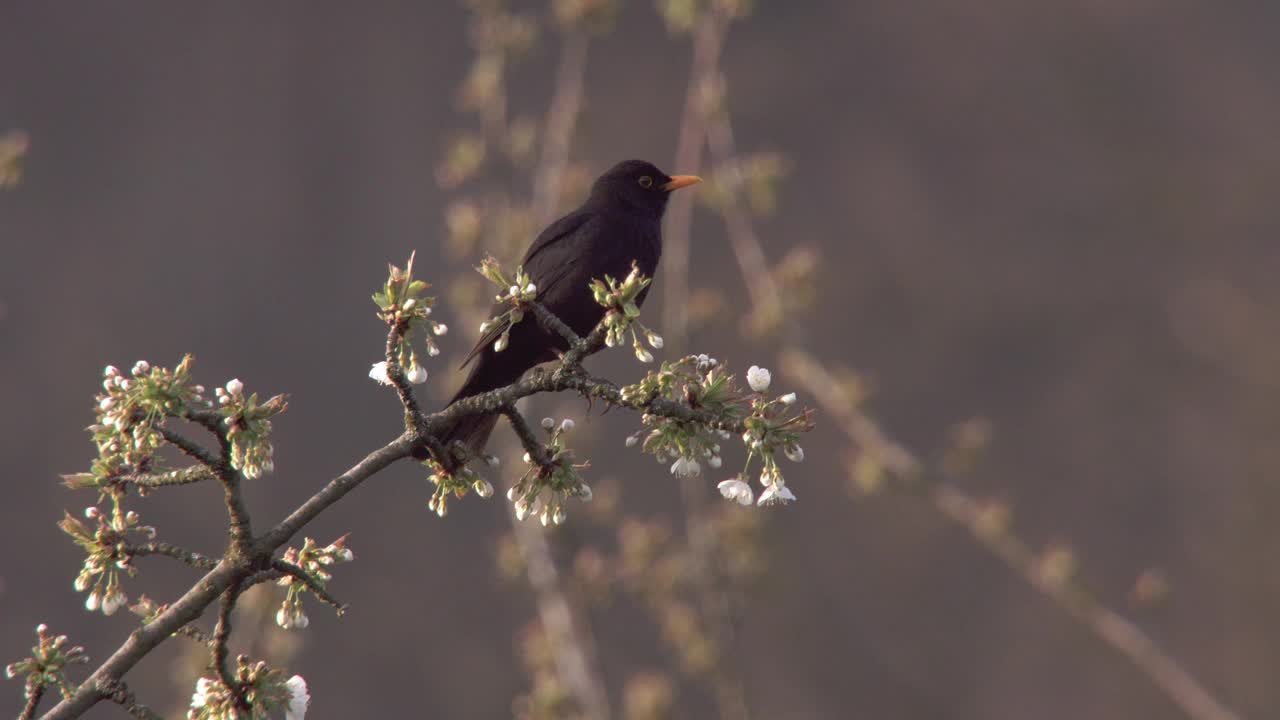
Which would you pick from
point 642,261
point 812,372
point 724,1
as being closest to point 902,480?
point 812,372

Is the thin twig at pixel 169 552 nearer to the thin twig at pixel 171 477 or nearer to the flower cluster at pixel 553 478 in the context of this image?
the thin twig at pixel 171 477

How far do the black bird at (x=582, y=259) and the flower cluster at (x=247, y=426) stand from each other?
121 centimetres

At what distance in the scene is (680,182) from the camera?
5.20 meters

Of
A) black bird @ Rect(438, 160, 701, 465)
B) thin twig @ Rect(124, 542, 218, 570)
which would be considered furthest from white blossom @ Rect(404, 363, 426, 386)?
black bird @ Rect(438, 160, 701, 465)

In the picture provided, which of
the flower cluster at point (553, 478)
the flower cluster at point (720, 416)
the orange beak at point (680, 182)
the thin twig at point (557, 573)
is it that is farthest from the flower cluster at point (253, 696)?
the orange beak at point (680, 182)

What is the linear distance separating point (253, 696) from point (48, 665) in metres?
0.35

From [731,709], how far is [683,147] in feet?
7.84

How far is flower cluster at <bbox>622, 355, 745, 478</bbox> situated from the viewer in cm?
243

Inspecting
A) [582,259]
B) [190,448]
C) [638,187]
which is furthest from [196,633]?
[638,187]

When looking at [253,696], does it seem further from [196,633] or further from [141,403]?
[141,403]

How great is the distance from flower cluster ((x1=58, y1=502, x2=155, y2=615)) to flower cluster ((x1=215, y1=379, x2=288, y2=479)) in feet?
0.67

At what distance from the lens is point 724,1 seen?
5.84m

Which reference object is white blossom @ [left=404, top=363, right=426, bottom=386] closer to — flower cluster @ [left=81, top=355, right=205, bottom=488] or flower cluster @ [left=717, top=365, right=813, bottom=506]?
flower cluster @ [left=81, top=355, right=205, bottom=488]

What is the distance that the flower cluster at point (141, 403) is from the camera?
2311 millimetres
